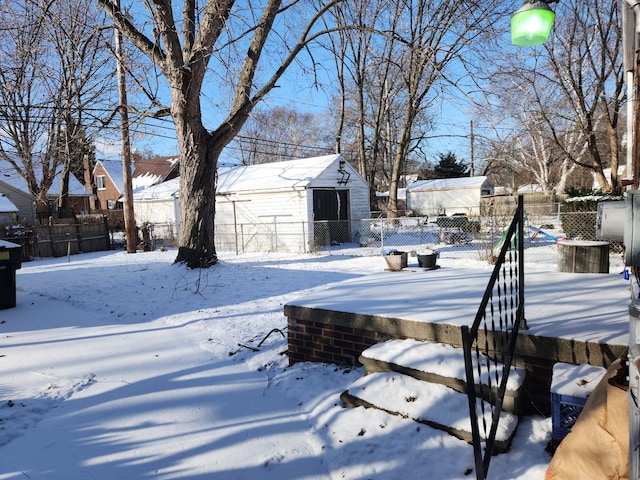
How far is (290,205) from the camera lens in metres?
17.2

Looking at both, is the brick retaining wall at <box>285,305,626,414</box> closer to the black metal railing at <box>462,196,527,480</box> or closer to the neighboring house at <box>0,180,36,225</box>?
the black metal railing at <box>462,196,527,480</box>

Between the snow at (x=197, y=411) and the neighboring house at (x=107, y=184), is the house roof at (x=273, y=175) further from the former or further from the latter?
the neighboring house at (x=107, y=184)

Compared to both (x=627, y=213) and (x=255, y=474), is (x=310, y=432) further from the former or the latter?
(x=627, y=213)

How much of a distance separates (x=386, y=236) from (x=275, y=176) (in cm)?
593

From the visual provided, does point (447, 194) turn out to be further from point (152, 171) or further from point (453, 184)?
point (152, 171)

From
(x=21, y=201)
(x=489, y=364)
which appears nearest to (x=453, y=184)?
(x=21, y=201)

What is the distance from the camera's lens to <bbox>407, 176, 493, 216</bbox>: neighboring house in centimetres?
3597

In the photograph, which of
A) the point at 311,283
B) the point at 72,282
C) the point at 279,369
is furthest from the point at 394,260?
the point at 72,282

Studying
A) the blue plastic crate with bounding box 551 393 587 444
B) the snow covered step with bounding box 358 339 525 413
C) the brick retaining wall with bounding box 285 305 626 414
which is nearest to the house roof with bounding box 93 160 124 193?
the brick retaining wall with bounding box 285 305 626 414

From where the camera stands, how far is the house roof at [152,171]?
4037 cm

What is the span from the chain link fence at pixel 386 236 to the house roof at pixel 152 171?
21916mm

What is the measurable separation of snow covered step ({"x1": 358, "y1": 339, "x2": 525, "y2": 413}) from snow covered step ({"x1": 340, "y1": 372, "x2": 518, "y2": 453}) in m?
0.05

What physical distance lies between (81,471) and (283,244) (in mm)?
14451

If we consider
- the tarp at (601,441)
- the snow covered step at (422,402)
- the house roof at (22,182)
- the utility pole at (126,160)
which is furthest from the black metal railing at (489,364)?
the house roof at (22,182)
